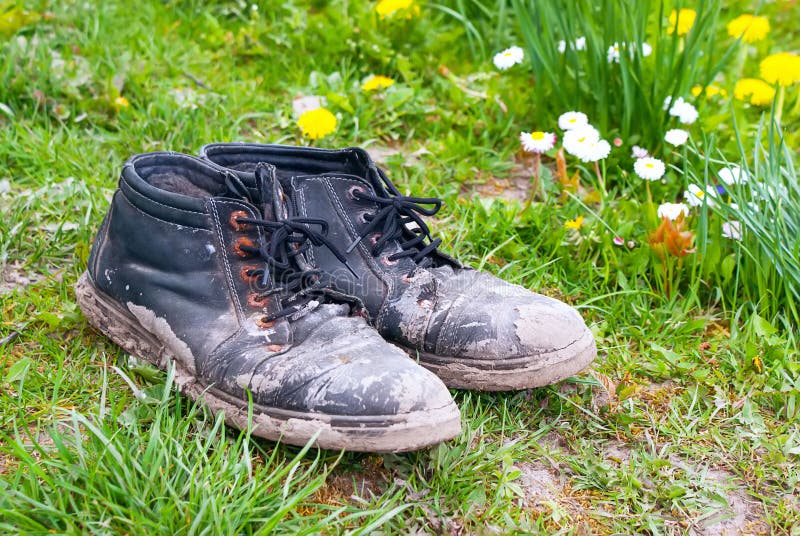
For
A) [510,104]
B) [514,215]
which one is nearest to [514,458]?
[514,215]

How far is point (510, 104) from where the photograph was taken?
9.70 ft

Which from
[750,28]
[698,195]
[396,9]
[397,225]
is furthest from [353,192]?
[750,28]

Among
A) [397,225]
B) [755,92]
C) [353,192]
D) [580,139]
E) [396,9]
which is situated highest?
[396,9]

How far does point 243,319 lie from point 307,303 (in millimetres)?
146

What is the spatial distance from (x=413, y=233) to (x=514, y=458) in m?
0.62

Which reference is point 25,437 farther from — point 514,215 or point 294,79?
point 294,79

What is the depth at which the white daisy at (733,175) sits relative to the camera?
2.18 metres

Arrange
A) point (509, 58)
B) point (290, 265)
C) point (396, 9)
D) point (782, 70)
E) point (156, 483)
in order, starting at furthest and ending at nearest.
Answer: point (396, 9) → point (509, 58) → point (782, 70) → point (290, 265) → point (156, 483)

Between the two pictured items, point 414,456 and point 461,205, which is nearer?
point 414,456

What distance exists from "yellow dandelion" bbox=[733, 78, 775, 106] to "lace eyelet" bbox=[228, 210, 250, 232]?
6.95ft

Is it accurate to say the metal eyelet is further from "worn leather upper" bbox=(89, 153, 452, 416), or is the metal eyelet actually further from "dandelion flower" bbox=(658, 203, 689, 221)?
"dandelion flower" bbox=(658, 203, 689, 221)

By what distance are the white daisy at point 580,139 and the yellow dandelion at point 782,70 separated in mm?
795

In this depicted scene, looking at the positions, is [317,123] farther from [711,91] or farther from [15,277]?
[711,91]

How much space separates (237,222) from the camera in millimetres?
1700
